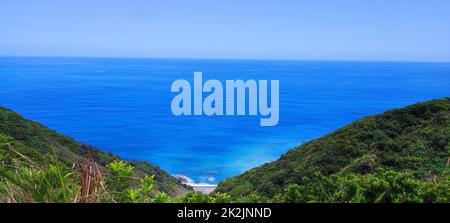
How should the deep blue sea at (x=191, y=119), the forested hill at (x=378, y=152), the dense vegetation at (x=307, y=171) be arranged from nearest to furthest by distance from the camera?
the dense vegetation at (x=307, y=171), the forested hill at (x=378, y=152), the deep blue sea at (x=191, y=119)

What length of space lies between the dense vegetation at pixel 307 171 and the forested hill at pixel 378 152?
3 centimetres

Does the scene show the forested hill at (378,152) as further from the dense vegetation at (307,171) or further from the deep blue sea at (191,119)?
→ the deep blue sea at (191,119)

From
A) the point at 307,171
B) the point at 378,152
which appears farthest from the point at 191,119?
the point at 378,152

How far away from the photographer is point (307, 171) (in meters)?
12.2

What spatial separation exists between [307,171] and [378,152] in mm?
1926

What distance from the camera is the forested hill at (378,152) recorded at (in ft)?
32.2

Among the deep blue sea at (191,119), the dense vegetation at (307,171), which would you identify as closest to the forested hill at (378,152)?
the dense vegetation at (307,171)

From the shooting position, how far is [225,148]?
50.8 meters

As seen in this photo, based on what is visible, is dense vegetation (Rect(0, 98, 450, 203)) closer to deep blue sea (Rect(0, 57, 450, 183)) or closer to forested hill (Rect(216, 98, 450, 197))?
forested hill (Rect(216, 98, 450, 197))

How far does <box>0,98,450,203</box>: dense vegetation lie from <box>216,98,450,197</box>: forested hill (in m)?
0.03

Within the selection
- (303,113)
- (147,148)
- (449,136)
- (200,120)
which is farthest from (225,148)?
(449,136)

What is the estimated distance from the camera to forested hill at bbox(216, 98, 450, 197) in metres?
9.80
